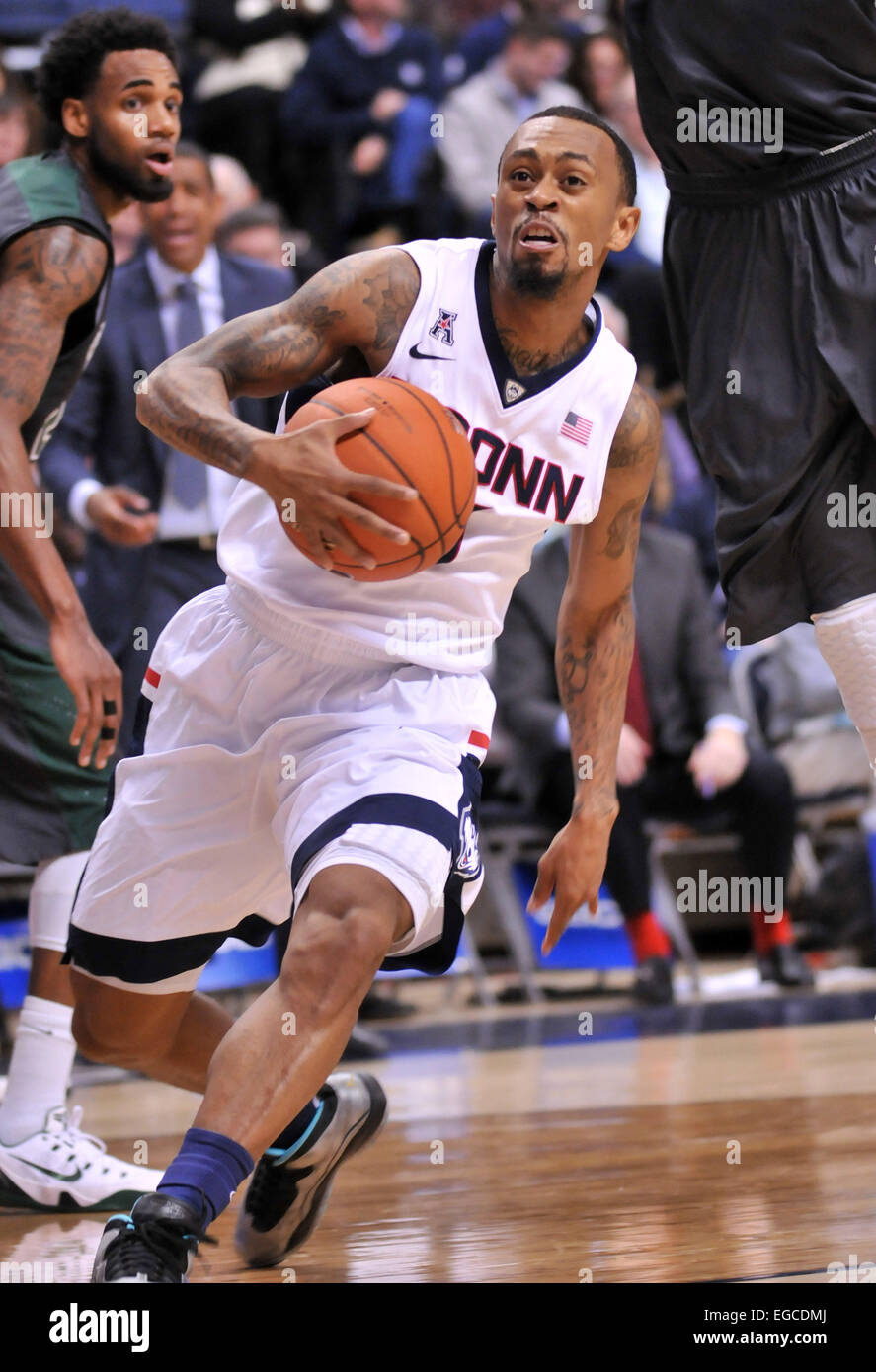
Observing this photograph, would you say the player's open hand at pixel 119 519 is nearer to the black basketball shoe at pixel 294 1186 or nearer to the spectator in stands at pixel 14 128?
the black basketball shoe at pixel 294 1186

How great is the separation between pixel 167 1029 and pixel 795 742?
17.8 feet

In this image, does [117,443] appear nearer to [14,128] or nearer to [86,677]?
[86,677]

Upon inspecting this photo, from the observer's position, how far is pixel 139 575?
19.1 feet

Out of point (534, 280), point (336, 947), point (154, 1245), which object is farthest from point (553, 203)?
point (154, 1245)

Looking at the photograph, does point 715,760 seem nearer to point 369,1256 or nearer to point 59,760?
point 59,760

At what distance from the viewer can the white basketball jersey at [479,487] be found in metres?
Result: 3.24

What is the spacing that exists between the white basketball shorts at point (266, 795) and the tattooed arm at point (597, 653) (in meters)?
0.29

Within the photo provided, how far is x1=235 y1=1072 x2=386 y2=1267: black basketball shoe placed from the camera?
3312 millimetres

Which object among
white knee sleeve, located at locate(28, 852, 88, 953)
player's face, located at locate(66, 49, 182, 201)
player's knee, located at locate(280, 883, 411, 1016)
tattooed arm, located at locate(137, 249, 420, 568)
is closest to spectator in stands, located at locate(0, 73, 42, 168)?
player's face, located at locate(66, 49, 182, 201)

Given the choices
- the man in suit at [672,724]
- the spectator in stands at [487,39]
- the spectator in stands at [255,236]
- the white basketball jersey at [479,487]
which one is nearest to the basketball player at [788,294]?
the white basketball jersey at [479,487]

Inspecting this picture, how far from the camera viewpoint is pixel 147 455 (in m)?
5.85

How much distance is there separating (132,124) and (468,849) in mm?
2068

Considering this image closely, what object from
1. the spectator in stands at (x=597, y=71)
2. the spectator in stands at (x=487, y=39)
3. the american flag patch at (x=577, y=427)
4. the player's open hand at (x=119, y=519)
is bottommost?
the american flag patch at (x=577, y=427)
